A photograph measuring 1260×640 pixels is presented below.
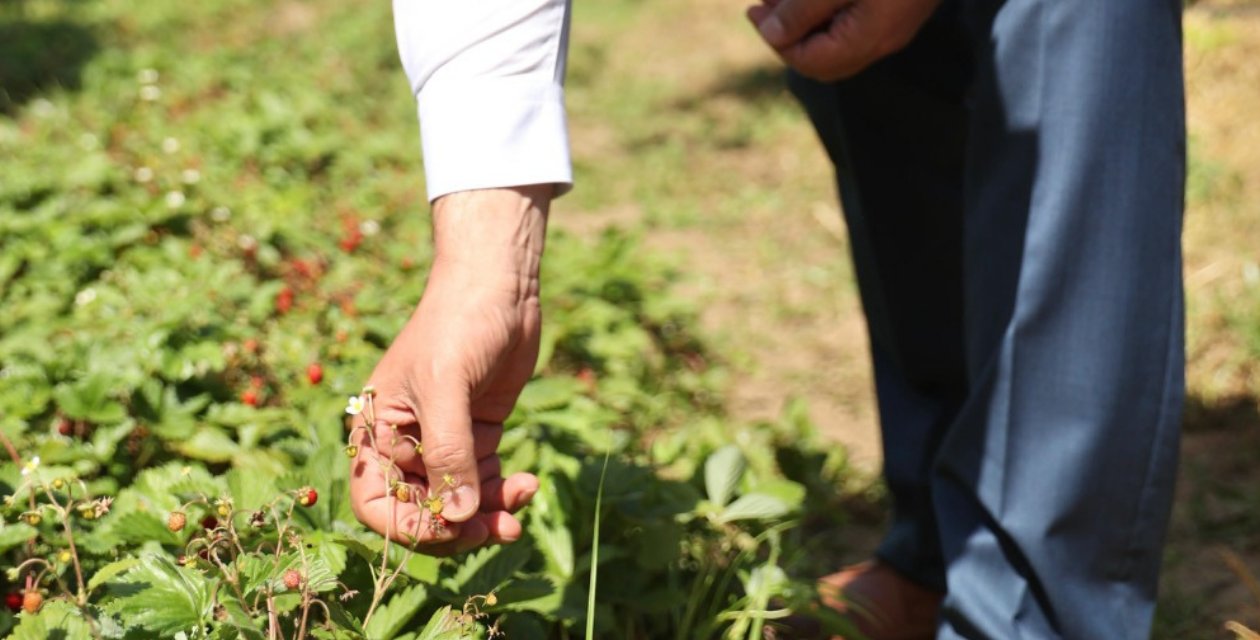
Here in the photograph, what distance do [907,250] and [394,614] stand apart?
3.52 feet

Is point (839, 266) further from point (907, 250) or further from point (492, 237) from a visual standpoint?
point (492, 237)

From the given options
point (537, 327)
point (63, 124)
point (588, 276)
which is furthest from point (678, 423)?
point (63, 124)

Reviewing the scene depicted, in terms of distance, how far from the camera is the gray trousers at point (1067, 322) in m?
1.43

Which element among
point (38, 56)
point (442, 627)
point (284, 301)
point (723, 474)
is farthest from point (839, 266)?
point (38, 56)

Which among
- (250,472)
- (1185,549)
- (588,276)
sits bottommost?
(1185,549)

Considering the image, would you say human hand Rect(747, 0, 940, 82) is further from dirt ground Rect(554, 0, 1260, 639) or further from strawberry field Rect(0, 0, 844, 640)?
dirt ground Rect(554, 0, 1260, 639)

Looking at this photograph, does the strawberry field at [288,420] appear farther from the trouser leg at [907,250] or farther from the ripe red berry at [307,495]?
the trouser leg at [907,250]

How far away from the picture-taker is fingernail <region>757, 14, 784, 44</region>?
1663 millimetres

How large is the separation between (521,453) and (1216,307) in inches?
86.7

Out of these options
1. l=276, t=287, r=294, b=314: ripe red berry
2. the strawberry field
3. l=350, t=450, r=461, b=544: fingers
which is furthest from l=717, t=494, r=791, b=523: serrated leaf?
l=276, t=287, r=294, b=314: ripe red berry

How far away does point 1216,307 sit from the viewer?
3.32m

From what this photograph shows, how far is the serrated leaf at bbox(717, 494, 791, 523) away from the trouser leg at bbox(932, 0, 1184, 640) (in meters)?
0.37

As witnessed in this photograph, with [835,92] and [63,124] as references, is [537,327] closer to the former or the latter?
[835,92]

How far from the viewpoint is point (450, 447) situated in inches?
48.1
